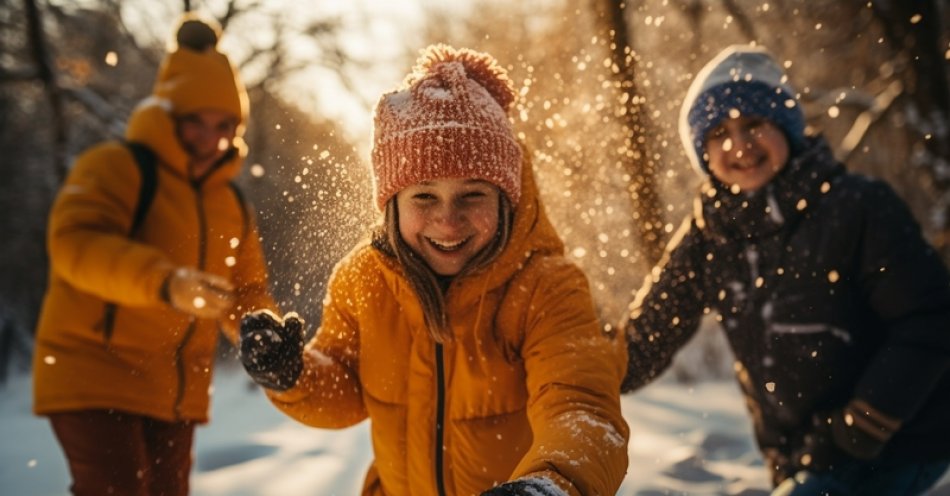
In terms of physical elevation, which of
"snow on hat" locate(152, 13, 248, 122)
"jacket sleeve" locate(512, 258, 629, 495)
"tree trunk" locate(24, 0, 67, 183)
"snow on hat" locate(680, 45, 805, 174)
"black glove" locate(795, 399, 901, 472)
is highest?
"tree trunk" locate(24, 0, 67, 183)

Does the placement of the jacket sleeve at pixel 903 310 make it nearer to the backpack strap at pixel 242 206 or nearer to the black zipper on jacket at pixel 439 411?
the black zipper on jacket at pixel 439 411

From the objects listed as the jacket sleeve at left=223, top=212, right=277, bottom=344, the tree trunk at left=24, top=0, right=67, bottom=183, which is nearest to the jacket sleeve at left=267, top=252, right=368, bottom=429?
the jacket sleeve at left=223, top=212, right=277, bottom=344

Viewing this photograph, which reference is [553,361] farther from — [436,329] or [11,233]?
[11,233]

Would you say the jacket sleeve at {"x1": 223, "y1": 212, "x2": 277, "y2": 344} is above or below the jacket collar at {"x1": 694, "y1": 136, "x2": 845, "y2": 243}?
below

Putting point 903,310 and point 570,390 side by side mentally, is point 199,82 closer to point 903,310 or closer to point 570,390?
point 570,390

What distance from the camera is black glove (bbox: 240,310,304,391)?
1162 millimetres

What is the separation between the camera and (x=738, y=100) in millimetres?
1897

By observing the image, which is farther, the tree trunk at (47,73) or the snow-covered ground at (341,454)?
the tree trunk at (47,73)

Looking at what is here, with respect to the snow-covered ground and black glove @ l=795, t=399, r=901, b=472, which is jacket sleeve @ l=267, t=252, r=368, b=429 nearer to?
the snow-covered ground

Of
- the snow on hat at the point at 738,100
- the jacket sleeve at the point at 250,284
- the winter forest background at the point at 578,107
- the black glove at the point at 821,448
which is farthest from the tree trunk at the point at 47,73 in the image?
the black glove at the point at 821,448

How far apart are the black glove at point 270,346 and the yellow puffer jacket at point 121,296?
2.04 ft

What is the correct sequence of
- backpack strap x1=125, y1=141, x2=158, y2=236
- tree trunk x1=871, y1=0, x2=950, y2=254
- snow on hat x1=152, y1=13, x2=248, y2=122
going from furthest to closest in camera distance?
1. tree trunk x1=871, y1=0, x2=950, y2=254
2. snow on hat x1=152, y1=13, x2=248, y2=122
3. backpack strap x1=125, y1=141, x2=158, y2=236

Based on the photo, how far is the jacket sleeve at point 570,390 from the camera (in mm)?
1043

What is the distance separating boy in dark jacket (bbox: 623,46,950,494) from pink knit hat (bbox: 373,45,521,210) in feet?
2.70
